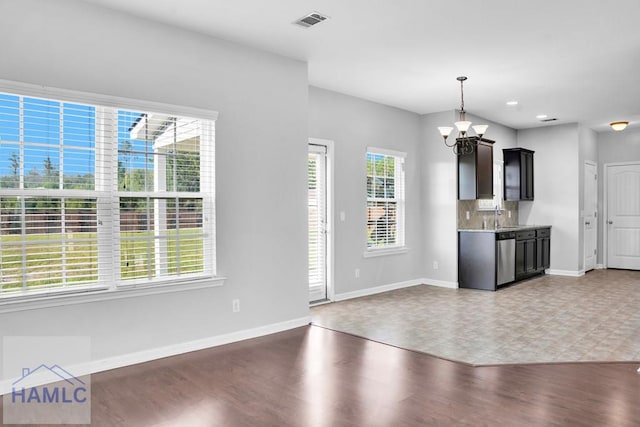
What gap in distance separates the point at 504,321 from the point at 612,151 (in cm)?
614

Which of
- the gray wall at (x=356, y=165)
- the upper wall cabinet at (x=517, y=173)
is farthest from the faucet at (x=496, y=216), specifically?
the gray wall at (x=356, y=165)

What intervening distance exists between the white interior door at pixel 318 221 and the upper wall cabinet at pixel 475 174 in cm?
240

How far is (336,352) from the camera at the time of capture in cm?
398

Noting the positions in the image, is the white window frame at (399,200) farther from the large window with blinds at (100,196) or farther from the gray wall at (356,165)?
the large window with blinds at (100,196)

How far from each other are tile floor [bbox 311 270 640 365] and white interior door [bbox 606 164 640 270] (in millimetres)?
2091

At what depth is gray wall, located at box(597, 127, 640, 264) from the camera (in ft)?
29.0

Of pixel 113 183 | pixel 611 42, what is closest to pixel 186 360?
pixel 113 183

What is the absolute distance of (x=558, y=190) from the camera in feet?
27.9

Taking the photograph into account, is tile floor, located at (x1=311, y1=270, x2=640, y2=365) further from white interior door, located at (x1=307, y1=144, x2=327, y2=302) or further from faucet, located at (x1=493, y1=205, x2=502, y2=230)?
faucet, located at (x1=493, y1=205, x2=502, y2=230)

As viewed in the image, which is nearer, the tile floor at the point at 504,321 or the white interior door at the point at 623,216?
→ the tile floor at the point at 504,321

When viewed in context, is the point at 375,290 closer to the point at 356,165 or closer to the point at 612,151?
the point at 356,165

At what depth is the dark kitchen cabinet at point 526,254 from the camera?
746 centimetres

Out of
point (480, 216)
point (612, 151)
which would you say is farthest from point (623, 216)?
point (480, 216)

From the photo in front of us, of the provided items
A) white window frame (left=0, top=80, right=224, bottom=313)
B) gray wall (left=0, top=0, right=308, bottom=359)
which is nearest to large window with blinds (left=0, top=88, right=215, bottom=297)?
white window frame (left=0, top=80, right=224, bottom=313)
